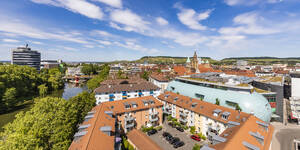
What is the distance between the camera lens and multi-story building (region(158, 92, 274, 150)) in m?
19.6

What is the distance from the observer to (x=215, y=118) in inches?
1168

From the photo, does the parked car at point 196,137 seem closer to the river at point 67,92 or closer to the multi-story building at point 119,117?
the multi-story building at point 119,117

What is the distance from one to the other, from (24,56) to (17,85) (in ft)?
289

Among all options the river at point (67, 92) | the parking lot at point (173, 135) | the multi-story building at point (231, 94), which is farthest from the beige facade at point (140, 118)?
the river at point (67, 92)

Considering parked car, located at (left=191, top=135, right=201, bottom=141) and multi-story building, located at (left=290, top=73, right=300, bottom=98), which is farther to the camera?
multi-story building, located at (left=290, top=73, right=300, bottom=98)

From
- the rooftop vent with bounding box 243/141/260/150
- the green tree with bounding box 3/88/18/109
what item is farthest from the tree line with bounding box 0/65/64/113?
the rooftop vent with bounding box 243/141/260/150

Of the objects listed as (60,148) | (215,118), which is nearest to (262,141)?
(215,118)

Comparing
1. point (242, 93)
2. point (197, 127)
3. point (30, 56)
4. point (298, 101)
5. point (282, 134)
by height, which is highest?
point (30, 56)

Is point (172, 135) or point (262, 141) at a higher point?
point (262, 141)

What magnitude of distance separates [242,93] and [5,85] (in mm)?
95489

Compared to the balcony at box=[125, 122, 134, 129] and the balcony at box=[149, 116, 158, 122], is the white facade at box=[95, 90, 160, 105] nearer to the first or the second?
the balcony at box=[149, 116, 158, 122]

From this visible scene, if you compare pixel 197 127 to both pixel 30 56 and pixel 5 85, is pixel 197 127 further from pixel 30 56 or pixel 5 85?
pixel 30 56

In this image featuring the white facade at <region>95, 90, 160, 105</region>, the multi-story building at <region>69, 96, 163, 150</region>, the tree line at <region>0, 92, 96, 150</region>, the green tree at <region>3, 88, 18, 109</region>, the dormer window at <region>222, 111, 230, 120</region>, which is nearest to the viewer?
the tree line at <region>0, 92, 96, 150</region>

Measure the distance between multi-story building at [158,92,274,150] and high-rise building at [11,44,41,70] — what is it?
506 feet
